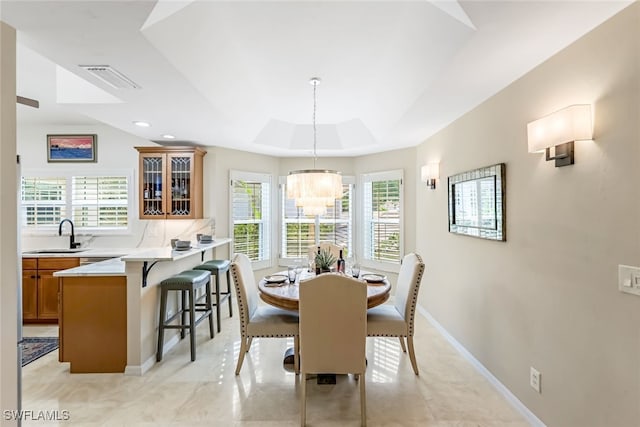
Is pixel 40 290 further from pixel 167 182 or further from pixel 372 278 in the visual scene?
pixel 372 278

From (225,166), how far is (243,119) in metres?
1.42

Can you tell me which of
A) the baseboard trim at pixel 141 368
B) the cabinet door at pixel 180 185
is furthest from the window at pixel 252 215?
the baseboard trim at pixel 141 368

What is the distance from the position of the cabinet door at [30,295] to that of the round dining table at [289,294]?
10.8 ft

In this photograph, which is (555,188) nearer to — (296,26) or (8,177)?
(296,26)

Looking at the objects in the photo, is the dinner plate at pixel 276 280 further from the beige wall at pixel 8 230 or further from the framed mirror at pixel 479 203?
the framed mirror at pixel 479 203

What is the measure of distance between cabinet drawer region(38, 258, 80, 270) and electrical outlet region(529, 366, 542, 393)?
508 cm

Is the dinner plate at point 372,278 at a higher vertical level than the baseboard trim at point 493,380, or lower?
higher

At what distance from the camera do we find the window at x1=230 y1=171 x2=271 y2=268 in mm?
5000

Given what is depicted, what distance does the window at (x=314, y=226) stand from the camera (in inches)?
218

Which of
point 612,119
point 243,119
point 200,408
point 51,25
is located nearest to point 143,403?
point 200,408

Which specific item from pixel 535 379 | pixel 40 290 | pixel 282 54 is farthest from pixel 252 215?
pixel 535 379

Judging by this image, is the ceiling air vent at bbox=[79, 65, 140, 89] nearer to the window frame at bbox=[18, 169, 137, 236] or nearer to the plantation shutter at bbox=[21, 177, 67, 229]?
the window frame at bbox=[18, 169, 137, 236]

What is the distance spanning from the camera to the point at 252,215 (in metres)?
5.27

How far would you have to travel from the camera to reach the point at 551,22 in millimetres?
1627
